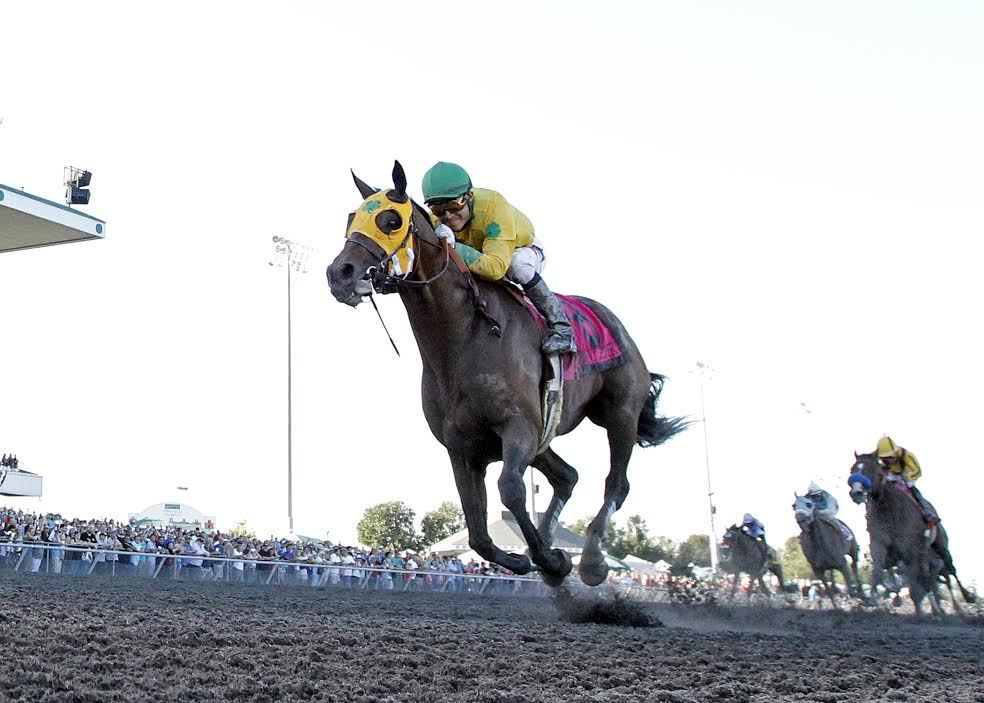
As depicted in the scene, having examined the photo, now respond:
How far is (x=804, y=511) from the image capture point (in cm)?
1897

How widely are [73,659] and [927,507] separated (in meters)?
12.7

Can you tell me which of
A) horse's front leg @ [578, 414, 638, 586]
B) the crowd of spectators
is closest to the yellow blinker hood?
horse's front leg @ [578, 414, 638, 586]

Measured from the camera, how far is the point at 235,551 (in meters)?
22.4

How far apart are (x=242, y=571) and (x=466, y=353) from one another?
15.2 metres

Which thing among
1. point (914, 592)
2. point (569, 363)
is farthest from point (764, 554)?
point (569, 363)

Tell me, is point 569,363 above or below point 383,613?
above

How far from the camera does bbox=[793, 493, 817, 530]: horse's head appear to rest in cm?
1897

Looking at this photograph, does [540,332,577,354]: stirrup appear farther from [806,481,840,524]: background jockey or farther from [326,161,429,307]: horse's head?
[806,481,840,524]: background jockey

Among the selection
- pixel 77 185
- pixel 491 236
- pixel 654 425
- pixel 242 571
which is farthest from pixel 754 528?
pixel 77 185

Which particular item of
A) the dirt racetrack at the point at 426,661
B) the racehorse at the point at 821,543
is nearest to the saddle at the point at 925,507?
the racehorse at the point at 821,543

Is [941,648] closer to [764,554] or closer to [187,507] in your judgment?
[764,554]

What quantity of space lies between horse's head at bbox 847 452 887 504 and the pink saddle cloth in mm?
7844

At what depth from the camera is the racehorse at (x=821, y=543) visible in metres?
18.9

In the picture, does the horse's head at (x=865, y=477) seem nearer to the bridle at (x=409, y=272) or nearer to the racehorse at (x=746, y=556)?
the racehorse at (x=746, y=556)
